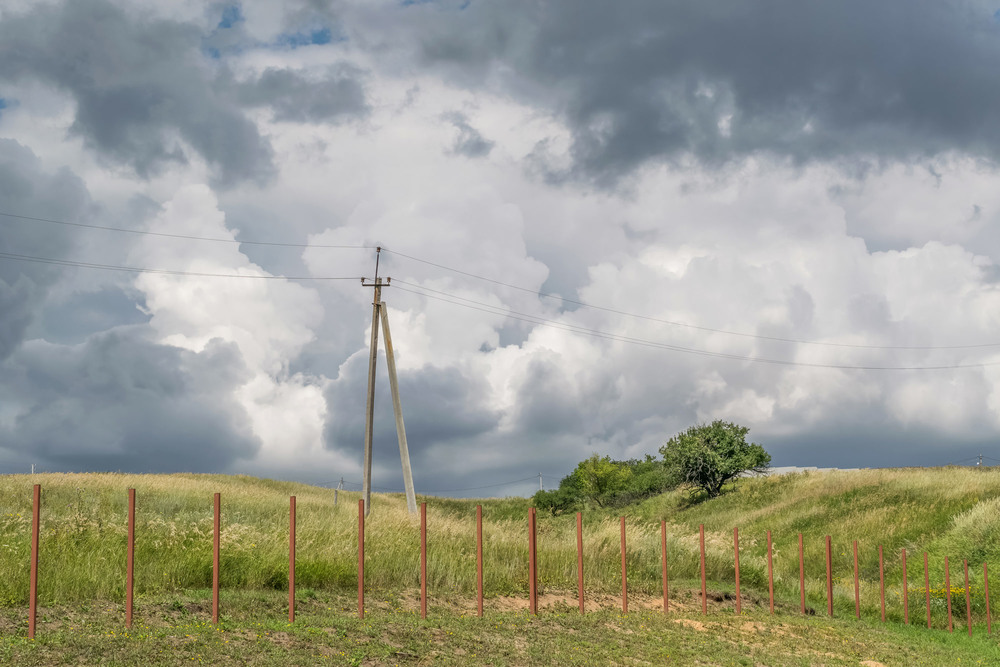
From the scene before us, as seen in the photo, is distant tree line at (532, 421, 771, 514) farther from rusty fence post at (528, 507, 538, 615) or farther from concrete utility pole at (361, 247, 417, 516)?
rusty fence post at (528, 507, 538, 615)

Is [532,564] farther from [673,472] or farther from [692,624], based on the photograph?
[673,472]

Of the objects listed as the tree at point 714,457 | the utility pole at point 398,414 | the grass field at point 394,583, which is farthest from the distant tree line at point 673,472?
the utility pole at point 398,414

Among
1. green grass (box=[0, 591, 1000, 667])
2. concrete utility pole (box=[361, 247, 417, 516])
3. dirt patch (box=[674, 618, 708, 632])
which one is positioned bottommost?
dirt patch (box=[674, 618, 708, 632])

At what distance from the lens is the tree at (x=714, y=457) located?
65.6 meters

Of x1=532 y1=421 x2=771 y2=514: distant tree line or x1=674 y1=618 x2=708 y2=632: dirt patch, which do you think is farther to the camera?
x1=532 y1=421 x2=771 y2=514: distant tree line

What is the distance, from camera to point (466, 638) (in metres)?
12.7

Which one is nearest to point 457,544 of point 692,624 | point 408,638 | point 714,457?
point 692,624

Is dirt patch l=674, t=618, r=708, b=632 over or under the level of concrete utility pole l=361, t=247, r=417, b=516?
under

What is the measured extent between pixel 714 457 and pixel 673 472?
12.5 feet

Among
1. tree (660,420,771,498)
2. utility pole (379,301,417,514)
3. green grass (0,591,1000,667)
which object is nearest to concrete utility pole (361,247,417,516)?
utility pole (379,301,417,514)

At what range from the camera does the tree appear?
65.6m

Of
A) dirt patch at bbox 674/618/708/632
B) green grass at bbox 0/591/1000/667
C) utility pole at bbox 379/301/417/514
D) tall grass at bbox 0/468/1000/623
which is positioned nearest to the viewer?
green grass at bbox 0/591/1000/667

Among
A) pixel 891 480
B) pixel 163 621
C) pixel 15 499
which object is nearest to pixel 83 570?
pixel 163 621

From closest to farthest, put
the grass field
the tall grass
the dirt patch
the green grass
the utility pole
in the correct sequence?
1. the green grass
2. the grass field
3. the tall grass
4. the dirt patch
5. the utility pole
